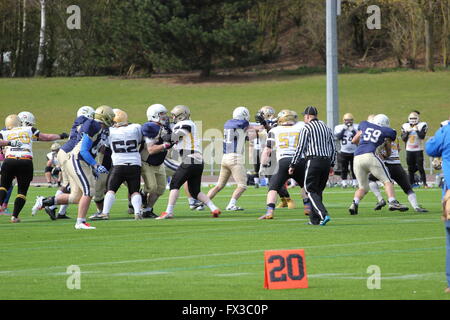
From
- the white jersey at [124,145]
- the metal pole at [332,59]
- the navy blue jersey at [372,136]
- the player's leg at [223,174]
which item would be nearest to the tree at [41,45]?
the metal pole at [332,59]

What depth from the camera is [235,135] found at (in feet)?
66.2

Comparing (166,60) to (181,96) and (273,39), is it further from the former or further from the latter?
(273,39)

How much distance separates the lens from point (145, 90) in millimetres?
64938

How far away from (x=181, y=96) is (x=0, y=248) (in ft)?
160

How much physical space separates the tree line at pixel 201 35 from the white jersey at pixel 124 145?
41.0 metres

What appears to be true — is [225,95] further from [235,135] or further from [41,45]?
[235,135]

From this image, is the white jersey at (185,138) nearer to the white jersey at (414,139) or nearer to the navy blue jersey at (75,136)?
the navy blue jersey at (75,136)

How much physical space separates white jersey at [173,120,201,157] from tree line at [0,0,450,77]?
40579 millimetres

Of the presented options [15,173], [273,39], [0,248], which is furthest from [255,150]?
[273,39]

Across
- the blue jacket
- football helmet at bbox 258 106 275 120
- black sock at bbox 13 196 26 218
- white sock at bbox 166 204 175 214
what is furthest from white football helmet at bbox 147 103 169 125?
the blue jacket

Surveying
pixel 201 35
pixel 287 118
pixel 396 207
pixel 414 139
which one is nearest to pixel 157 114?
pixel 287 118

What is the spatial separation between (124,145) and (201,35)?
44110mm

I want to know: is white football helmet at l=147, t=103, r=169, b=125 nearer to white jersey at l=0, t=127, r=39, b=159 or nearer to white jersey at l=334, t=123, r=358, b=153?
white jersey at l=0, t=127, r=39, b=159

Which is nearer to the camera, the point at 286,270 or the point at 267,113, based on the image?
the point at 286,270
